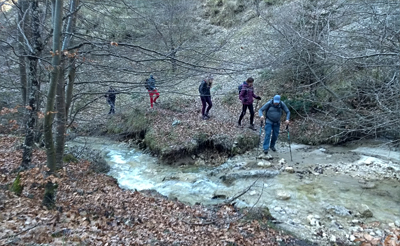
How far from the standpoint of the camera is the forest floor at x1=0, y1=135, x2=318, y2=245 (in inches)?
166

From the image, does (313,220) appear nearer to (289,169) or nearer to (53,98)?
(289,169)

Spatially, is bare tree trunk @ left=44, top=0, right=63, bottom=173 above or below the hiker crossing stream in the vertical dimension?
above

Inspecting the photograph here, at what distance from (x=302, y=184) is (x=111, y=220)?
193 inches

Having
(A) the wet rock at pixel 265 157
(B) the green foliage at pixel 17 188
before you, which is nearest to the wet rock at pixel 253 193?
(A) the wet rock at pixel 265 157

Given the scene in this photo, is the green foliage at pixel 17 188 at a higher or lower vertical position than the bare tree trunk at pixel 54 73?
lower

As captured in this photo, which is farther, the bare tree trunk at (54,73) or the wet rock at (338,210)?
the wet rock at (338,210)

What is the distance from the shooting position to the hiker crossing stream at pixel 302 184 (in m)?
5.64

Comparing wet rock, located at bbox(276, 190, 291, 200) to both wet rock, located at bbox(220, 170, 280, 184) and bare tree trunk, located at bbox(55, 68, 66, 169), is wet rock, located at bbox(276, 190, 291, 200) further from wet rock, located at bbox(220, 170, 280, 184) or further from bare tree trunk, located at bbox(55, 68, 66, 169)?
bare tree trunk, located at bbox(55, 68, 66, 169)

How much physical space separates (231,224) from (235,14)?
78.3 feet

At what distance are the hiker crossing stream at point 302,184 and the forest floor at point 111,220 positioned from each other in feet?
2.46

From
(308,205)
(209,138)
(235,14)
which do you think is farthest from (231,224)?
(235,14)

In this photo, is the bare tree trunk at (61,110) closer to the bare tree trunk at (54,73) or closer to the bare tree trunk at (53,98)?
the bare tree trunk at (53,98)

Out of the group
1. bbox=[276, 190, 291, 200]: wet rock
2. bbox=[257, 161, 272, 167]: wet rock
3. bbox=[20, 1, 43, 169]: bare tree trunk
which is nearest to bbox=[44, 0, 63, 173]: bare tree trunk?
bbox=[20, 1, 43, 169]: bare tree trunk

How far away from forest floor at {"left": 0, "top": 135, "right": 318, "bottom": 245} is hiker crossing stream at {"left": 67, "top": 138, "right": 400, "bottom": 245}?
75 cm
